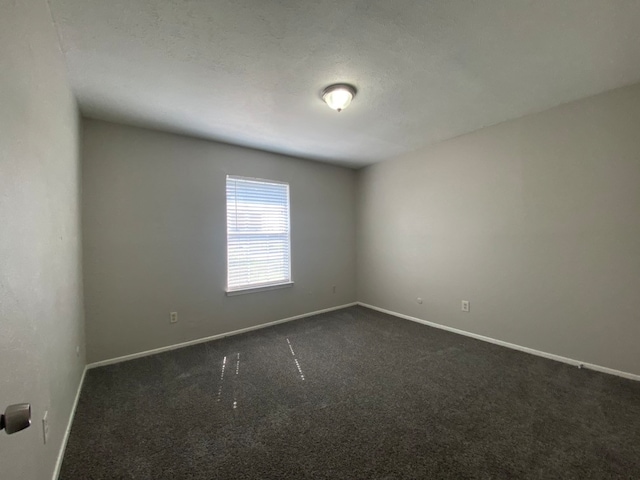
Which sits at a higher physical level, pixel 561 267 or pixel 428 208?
pixel 428 208

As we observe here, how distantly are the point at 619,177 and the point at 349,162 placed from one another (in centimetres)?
304

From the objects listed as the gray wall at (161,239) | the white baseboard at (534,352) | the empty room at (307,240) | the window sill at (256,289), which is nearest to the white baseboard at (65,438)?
the empty room at (307,240)

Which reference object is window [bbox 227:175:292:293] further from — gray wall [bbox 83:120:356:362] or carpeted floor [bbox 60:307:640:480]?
carpeted floor [bbox 60:307:640:480]

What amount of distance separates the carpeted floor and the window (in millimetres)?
1060

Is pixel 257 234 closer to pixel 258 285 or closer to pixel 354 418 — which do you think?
pixel 258 285

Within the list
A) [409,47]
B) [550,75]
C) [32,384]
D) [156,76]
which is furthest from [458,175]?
[32,384]

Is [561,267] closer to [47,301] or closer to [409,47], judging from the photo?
[409,47]

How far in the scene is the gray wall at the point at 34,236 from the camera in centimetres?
94

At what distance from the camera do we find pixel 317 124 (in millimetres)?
2934

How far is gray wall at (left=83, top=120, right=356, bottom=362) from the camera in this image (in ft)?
8.80

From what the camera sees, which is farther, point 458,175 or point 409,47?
point 458,175

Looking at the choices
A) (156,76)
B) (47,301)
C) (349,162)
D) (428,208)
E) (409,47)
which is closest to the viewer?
(47,301)

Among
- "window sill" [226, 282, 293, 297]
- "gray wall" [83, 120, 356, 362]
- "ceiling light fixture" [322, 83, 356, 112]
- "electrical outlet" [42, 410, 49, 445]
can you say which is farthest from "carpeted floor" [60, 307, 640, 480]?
"ceiling light fixture" [322, 83, 356, 112]

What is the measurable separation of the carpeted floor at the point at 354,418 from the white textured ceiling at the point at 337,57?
246 centimetres
